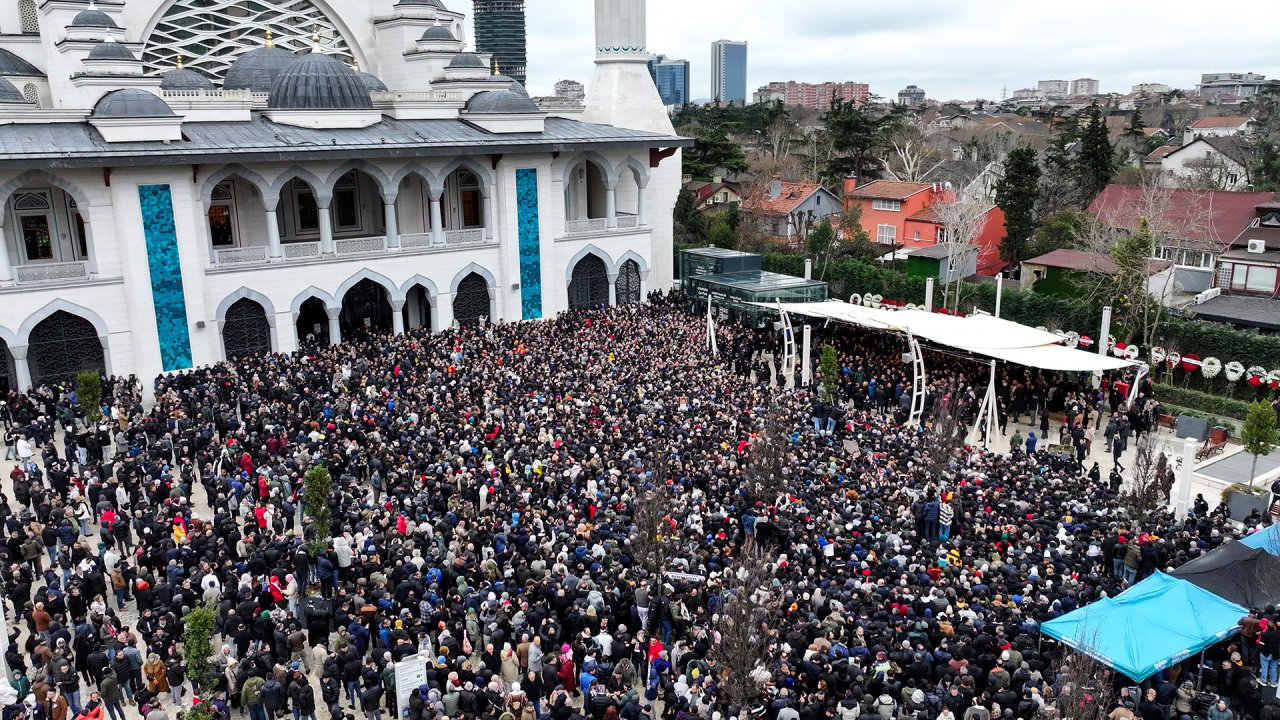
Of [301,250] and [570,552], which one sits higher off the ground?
[301,250]

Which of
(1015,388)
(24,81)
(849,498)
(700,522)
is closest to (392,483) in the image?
(700,522)

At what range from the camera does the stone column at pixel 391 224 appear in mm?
31641

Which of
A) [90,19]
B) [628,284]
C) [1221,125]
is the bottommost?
[628,284]

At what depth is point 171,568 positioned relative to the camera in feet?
46.9

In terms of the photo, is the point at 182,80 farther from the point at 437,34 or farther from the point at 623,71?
the point at 623,71

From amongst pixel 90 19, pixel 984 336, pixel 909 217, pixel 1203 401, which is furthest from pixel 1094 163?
pixel 90 19

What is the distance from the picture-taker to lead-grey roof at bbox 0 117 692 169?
25531 millimetres

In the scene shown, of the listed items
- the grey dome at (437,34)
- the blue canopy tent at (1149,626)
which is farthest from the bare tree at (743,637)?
the grey dome at (437,34)

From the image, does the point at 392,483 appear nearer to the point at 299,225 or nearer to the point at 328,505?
the point at 328,505

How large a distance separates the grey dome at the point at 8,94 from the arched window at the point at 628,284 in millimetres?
20594

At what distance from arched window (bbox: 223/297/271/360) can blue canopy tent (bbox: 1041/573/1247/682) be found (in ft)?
81.7

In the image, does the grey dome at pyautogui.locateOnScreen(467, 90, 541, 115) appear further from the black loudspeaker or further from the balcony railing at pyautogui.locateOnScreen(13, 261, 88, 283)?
the black loudspeaker

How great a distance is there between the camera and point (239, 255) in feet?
95.9

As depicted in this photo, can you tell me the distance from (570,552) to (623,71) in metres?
29.4
